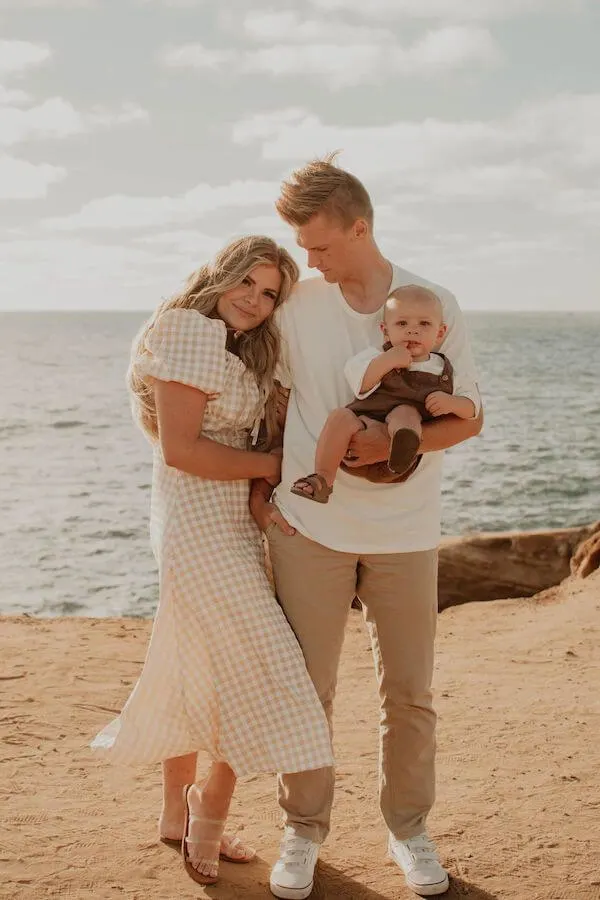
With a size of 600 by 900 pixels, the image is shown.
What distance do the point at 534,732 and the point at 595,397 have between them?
31049 mm

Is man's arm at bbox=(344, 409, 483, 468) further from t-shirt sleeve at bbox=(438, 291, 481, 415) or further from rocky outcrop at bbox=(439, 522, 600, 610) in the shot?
rocky outcrop at bbox=(439, 522, 600, 610)

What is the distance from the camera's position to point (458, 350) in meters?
3.38

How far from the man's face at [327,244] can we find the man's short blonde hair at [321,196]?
2cm

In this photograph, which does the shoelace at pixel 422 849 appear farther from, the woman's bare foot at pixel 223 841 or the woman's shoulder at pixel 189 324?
the woman's shoulder at pixel 189 324

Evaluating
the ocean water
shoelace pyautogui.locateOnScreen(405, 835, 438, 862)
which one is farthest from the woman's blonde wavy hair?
the ocean water

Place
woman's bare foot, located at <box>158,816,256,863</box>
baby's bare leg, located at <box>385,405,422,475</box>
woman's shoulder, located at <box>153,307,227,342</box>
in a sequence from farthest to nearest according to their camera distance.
Answer: woman's bare foot, located at <box>158,816,256,863</box> → woman's shoulder, located at <box>153,307,227,342</box> → baby's bare leg, located at <box>385,405,422,475</box>

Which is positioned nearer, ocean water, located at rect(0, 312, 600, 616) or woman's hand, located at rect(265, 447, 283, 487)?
woman's hand, located at rect(265, 447, 283, 487)

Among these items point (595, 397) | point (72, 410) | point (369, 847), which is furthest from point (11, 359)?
point (369, 847)

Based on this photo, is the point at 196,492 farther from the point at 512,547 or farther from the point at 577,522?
Result: the point at 577,522

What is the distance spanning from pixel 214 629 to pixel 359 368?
96 centimetres

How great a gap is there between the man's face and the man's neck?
50mm

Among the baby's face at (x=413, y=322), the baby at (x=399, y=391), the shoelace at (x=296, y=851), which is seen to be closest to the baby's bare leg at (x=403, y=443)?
the baby at (x=399, y=391)

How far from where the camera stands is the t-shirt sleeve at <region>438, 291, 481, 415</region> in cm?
333

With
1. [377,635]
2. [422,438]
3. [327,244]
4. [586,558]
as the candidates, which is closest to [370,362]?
[422,438]
